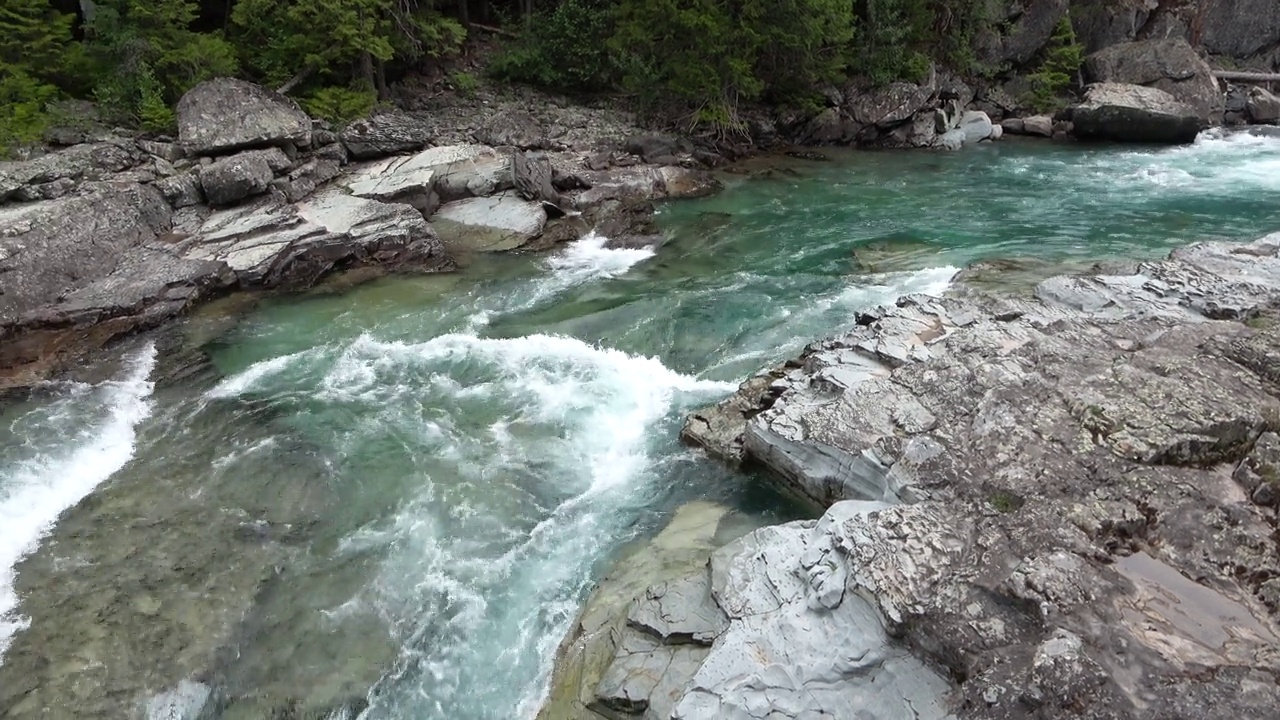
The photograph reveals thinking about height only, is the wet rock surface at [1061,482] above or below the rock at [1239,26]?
below

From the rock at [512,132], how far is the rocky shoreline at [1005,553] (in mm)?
14867

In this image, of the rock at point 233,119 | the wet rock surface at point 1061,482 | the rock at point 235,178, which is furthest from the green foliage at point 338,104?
the wet rock surface at point 1061,482

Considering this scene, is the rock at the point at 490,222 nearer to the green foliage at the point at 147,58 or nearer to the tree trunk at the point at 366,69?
the tree trunk at the point at 366,69

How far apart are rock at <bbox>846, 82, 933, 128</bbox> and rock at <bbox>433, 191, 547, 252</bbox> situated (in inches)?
537

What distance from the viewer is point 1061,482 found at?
6078 millimetres

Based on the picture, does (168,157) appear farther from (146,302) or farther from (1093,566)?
(1093,566)

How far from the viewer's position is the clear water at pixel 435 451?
7207 millimetres

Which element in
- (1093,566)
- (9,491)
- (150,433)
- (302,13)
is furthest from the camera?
(302,13)

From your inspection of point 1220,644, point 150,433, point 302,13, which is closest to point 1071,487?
point 1220,644

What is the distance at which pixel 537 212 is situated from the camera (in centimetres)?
1728

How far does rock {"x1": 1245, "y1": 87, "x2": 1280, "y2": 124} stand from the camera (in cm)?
2756

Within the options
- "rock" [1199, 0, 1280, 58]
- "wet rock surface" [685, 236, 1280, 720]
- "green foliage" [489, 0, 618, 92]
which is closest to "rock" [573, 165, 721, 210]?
"green foliage" [489, 0, 618, 92]

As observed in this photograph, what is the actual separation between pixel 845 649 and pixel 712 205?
15.2 m

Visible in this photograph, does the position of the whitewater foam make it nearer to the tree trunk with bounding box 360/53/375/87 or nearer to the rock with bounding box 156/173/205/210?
the rock with bounding box 156/173/205/210
